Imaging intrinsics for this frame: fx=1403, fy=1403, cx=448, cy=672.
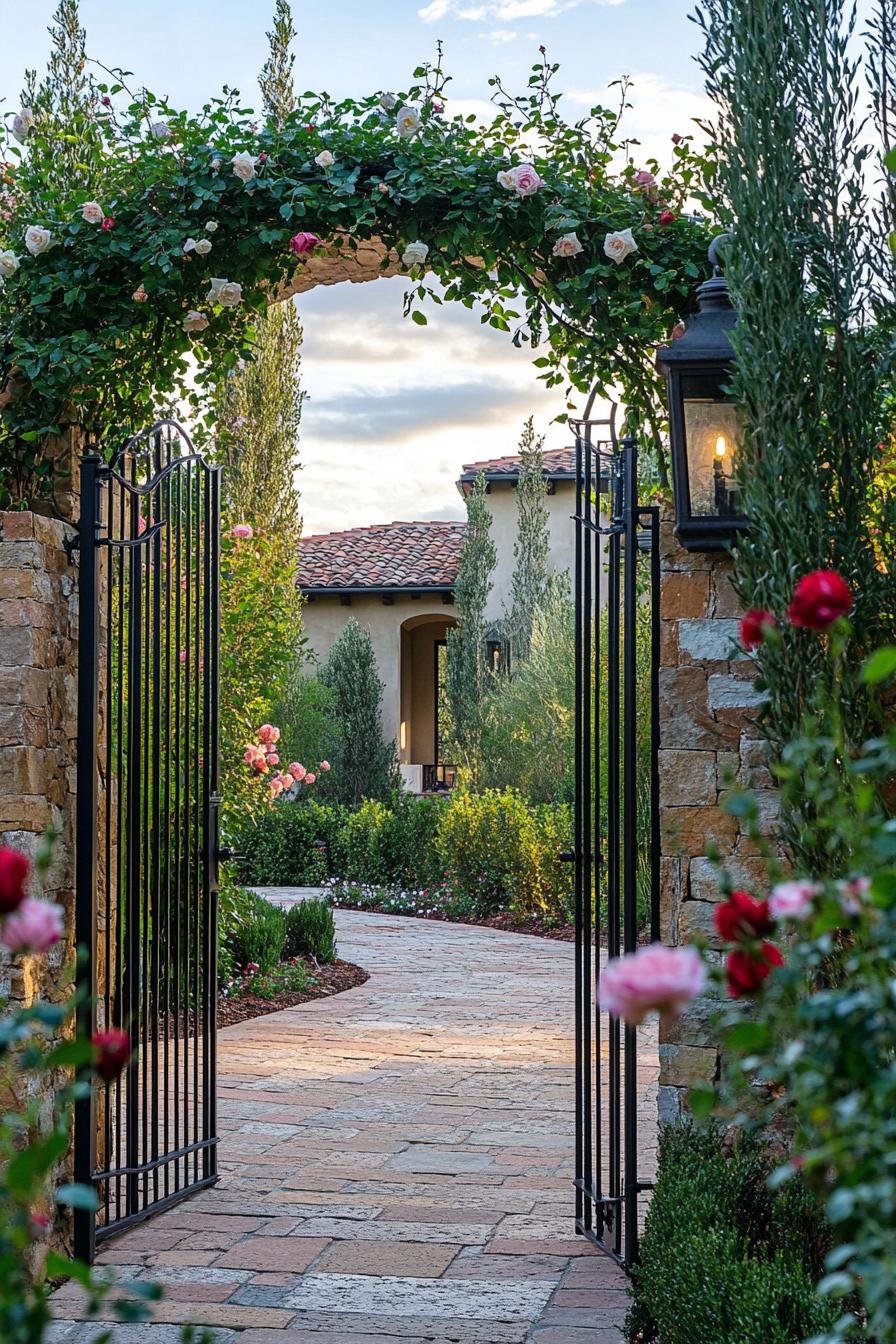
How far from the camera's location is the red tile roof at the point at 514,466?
20878 mm

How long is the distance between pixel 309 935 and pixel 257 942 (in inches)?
39.7

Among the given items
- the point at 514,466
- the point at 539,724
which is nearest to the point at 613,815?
the point at 539,724

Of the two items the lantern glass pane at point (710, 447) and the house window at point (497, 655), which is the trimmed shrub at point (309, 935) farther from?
the house window at point (497, 655)

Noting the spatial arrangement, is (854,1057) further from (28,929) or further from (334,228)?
(334,228)

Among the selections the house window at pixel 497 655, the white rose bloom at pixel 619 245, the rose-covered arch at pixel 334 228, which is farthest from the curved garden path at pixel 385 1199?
the house window at pixel 497 655

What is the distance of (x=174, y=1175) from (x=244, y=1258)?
2.32ft

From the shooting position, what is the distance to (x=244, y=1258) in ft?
13.9

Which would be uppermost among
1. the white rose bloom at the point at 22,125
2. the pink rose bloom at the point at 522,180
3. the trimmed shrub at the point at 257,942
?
the white rose bloom at the point at 22,125

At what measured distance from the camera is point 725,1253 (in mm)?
3172

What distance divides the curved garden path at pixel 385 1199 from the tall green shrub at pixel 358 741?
9287 mm

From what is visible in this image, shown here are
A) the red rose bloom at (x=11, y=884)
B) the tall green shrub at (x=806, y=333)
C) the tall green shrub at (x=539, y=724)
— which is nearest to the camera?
the red rose bloom at (x=11, y=884)

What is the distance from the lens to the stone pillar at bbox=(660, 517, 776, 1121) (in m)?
Answer: 4.12

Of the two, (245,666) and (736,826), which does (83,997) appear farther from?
(245,666)

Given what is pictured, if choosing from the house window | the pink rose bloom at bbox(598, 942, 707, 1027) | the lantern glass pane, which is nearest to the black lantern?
the lantern glass pane
